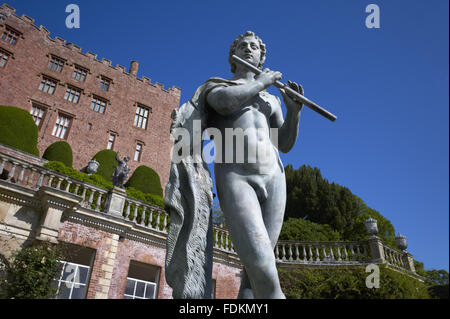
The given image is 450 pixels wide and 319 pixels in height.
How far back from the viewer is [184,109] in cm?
248

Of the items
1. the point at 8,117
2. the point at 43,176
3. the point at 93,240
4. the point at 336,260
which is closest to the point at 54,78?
the point at 8,117

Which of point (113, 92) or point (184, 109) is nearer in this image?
point (184, 109)

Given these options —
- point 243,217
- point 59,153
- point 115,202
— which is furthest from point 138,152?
point 243,217

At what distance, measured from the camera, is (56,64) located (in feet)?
85.0

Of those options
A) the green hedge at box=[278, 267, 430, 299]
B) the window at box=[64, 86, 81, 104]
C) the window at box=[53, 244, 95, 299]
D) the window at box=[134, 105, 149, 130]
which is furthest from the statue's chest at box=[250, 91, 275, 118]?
the window at box=[134, 105, 149, 130]

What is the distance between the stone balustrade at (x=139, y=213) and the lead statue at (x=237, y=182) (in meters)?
8.38

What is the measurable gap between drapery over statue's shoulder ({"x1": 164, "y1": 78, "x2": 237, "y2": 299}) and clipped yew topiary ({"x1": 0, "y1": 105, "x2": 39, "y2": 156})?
17482 millimetres

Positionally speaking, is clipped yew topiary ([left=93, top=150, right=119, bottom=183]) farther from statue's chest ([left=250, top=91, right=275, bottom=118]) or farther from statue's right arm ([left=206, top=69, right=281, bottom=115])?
statue's right arm ([left=206, top=69, right=281, bottom=115])


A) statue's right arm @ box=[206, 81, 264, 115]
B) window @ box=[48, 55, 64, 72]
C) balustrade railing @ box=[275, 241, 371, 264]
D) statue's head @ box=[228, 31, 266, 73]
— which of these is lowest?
statue's right arm @ box=[206, 81, 264, 115]

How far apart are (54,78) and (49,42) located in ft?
11.5

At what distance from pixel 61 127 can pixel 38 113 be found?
1.86 metres

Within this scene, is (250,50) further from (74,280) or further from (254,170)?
(74,280)

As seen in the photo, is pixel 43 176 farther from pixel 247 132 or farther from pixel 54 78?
pixel 54 78

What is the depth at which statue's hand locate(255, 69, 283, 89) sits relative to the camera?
8.15ft
